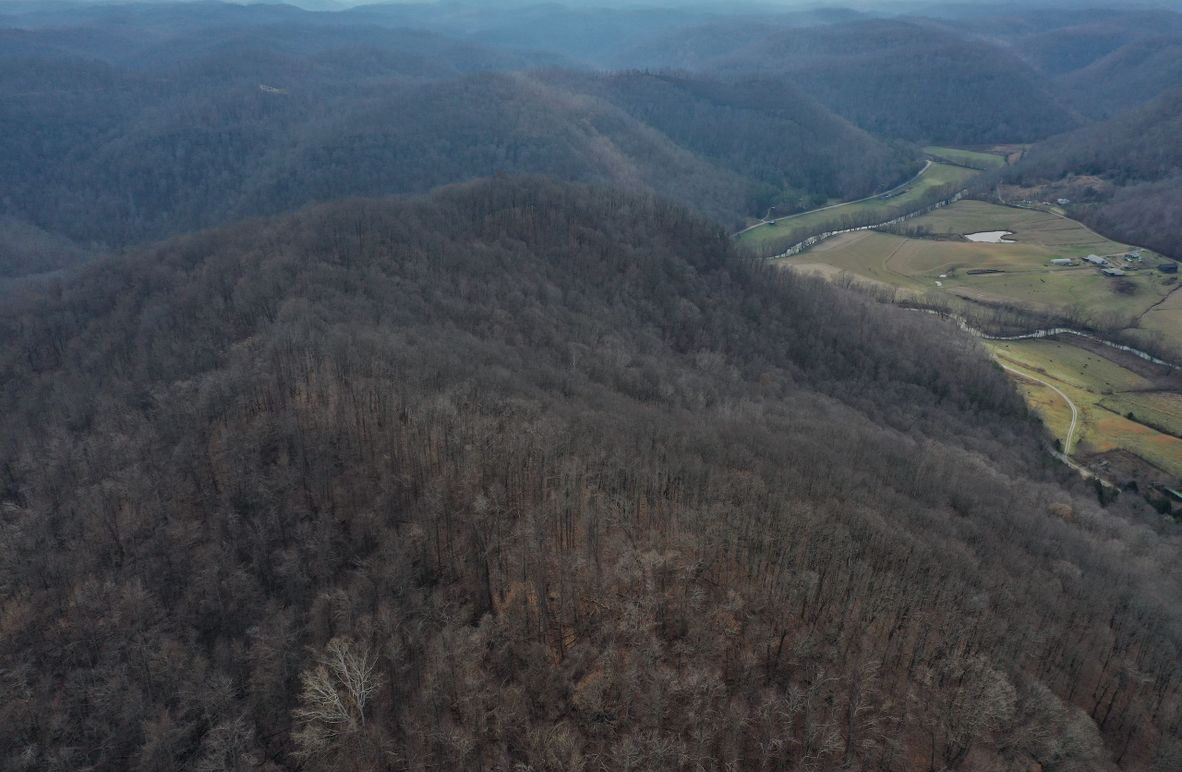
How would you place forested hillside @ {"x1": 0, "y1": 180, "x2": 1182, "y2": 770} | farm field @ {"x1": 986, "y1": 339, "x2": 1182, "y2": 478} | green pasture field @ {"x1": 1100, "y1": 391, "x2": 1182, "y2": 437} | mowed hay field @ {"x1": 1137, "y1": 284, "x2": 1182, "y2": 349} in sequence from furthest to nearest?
mowed hay field @ {"x1": 1137, "y1": 284, "x2": 1182, "y2": 349} → green pasture field @ {"x1": 1100, "y1": 391, "x2": 1182, "y2": 437} → farm field @ {"x1": 986, "y1": 339, "x2": 1182, "y2": 478} → forested hillside @ {"x1": 0, "y1": 180, "x2": 1182, "y2": 770}

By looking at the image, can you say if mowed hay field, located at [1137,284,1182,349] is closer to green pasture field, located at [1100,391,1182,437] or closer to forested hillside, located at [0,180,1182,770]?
green pasture field, located at [1100,391,1182,437]

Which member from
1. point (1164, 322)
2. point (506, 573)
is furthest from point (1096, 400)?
point (506, 573)

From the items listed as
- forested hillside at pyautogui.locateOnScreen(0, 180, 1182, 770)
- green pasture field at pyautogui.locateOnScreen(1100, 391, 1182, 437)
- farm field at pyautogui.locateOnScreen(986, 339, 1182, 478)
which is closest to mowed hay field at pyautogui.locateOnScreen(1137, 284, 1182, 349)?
farm field at pyautogui.locateOnScreen(986, 339, 1182, 478)

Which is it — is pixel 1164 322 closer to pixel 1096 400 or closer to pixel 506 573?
pixel 1096 400

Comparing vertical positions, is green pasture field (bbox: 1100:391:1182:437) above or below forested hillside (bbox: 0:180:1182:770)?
below

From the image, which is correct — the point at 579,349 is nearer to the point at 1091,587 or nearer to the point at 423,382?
the point at 423,382

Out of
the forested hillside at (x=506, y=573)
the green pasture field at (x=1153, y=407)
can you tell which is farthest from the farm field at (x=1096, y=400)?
the forested hillside at (x=506, y=573)

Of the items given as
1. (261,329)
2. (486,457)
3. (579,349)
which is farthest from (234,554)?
(579,349)
